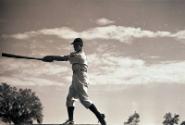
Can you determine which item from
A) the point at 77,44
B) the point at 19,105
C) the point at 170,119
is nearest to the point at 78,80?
the point at 77,44

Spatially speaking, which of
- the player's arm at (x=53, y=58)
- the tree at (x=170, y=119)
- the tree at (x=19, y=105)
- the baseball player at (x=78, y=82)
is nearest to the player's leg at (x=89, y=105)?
the baseball player at (x=78, y=82)

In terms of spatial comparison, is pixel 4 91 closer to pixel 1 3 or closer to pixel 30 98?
pixel 30 98

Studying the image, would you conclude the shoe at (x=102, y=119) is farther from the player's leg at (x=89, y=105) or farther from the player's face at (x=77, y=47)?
the player's face at (x=77, y=47)

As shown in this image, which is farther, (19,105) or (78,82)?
(19,105)

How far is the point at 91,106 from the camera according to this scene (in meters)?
5.06

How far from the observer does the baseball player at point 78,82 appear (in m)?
5.07

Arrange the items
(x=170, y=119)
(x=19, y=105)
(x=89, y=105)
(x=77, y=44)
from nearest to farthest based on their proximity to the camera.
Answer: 1. (x=89, y=105)
2. (x=77, y=44)
3. (x=19, y=105)
4. (x=170, y=119)

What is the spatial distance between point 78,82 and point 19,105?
1118 inches

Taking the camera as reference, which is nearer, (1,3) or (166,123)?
(1,3)

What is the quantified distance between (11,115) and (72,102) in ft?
88.6

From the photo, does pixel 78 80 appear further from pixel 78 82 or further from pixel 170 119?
pixel 170 119

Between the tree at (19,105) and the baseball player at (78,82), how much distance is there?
24708 millimetres

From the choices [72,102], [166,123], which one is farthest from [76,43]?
[166,123]

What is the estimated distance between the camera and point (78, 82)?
5.14 meters
